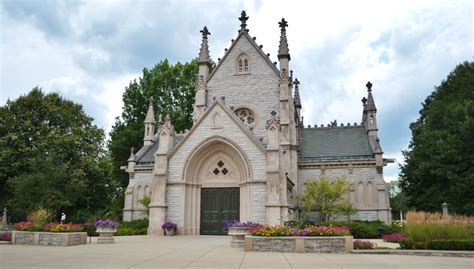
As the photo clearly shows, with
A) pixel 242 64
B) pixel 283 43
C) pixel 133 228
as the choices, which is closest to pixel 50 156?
pixel 133 228

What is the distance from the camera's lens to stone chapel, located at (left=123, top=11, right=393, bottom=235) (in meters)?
23.0

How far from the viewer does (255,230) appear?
14.8 meters

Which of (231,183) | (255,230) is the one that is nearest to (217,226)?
(231,183)

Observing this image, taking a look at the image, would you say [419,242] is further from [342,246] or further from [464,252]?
[342,246]

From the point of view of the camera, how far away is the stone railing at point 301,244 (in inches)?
536

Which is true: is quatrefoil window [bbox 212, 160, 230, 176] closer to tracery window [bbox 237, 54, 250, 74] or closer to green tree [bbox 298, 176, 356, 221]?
green tree [bbox 298, 176, 356, 221]

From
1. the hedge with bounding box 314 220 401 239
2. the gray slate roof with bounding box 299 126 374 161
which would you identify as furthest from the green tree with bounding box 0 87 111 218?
the hedge with bounding box 314 220 401 239

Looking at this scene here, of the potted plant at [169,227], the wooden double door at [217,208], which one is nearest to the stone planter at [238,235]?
the wooden double door at [217,208]

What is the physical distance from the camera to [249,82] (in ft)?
98.2

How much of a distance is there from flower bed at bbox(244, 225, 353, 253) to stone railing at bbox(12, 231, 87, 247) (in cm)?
746

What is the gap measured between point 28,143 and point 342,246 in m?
26.1

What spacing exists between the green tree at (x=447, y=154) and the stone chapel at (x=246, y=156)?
18.6 feet

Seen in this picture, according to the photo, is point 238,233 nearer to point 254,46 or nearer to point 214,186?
point 214,186

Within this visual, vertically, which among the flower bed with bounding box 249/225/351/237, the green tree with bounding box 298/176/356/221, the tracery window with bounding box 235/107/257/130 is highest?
the tracery window with bounding box 235/107/257/130
